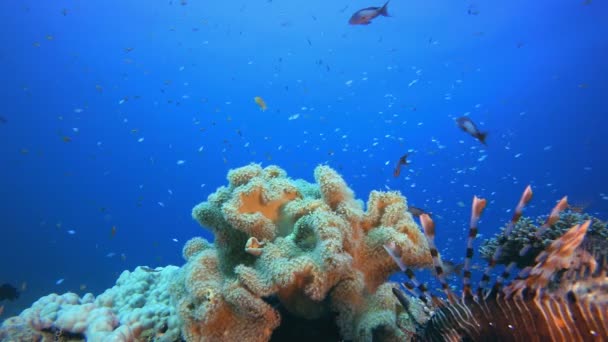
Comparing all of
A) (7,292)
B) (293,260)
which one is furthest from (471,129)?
(7,292)

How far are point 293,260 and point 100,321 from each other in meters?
2.14

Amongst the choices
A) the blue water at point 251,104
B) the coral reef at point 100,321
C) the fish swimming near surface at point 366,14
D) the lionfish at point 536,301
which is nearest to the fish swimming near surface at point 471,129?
the fish swimming near surface at point 366,14

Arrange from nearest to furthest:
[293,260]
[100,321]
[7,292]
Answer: [293,260] < [100,321] < [7,292]

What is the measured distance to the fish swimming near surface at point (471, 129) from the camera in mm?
5766

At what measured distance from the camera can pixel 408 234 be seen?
2.83 m

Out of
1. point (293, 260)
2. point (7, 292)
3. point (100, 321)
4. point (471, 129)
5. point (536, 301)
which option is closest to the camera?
point (536, 301)

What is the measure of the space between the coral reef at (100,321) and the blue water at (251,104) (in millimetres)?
23224

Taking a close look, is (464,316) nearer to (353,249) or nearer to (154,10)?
(353,249)

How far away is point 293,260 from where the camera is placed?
2369 millimetres

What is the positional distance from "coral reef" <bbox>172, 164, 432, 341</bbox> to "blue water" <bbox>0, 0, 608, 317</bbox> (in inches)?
987

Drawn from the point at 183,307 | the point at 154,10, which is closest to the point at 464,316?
the point at 183,307

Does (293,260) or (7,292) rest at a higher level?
(7,292)

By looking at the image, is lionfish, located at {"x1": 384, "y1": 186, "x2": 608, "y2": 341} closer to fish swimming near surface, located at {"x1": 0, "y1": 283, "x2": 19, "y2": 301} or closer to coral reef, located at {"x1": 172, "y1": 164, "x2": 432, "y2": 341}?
coral reef, located at {"x1": 172, "y1": 164, "x2": 432, "y2": 341}

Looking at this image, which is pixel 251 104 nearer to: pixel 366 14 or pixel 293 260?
pixel 366 14
